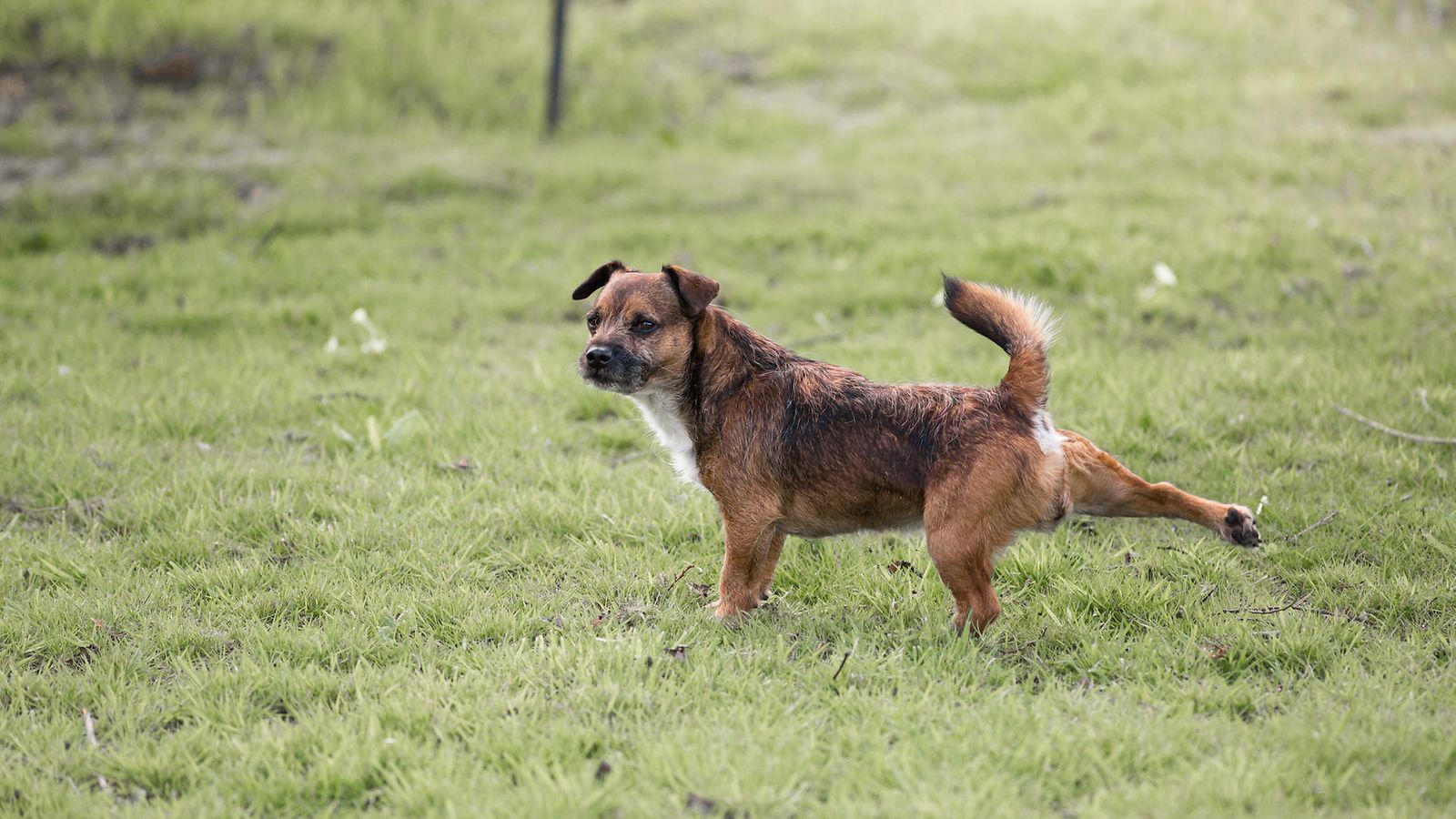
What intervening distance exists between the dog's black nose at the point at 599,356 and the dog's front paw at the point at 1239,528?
2.49 m

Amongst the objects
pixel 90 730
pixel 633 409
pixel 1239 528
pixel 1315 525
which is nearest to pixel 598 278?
pixel 633 409

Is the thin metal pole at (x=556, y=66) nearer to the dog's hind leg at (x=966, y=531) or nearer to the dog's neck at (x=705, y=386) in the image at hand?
the dog's neck at (x=705, y=386)

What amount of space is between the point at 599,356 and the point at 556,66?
913 cm

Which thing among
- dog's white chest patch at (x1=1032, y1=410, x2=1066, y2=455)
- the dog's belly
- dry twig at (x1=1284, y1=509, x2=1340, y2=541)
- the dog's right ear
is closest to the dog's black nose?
the dog's right ear

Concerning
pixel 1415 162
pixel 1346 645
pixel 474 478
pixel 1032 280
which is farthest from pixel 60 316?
pixel 1415 162

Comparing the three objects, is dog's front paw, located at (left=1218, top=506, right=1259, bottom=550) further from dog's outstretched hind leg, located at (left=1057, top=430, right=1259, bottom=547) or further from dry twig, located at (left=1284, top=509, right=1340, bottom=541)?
dry twig, located at (left=1284, top=509, right=1340, bottom=541)

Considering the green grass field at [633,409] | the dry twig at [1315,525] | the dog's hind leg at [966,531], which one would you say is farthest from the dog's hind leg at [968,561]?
the dry twig at [1315,525]

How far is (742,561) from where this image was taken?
15.0ft

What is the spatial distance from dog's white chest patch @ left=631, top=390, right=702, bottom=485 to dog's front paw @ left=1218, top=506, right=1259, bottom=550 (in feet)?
6.84

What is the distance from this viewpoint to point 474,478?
608 centimetres

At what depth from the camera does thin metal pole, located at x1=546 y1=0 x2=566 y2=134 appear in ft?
41.0

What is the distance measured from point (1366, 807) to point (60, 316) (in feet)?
29.2

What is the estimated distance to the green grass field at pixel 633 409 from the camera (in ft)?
12.4

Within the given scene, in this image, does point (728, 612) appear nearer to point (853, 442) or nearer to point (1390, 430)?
point (853, 442)
